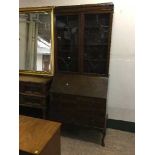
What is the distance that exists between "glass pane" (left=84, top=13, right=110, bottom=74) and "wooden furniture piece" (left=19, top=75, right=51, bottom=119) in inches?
25.4

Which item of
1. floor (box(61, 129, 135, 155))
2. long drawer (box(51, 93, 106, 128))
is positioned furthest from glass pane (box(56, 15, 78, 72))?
floor (box(61, 129, 135, 155))

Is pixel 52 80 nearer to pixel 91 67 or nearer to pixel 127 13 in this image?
pixel 91 67

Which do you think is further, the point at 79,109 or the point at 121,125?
the point at 121,125

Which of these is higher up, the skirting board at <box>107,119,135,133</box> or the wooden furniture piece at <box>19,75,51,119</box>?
the wooden furniture piece at <box>19,75,51,119</box>

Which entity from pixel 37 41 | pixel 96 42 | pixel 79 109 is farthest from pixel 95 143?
pixel 37 41

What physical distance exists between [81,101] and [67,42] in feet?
2.96

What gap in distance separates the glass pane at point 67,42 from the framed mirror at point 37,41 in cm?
11

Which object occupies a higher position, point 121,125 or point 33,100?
point 33,100

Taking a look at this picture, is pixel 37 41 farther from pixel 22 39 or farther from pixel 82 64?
pixel 82 64

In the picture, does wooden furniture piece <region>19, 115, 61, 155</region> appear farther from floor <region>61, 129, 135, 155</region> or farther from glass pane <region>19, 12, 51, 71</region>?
glass pane <region>19, 12, 51, 71</region>

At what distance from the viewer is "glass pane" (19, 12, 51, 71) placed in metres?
2.92

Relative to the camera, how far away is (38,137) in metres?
1.58
